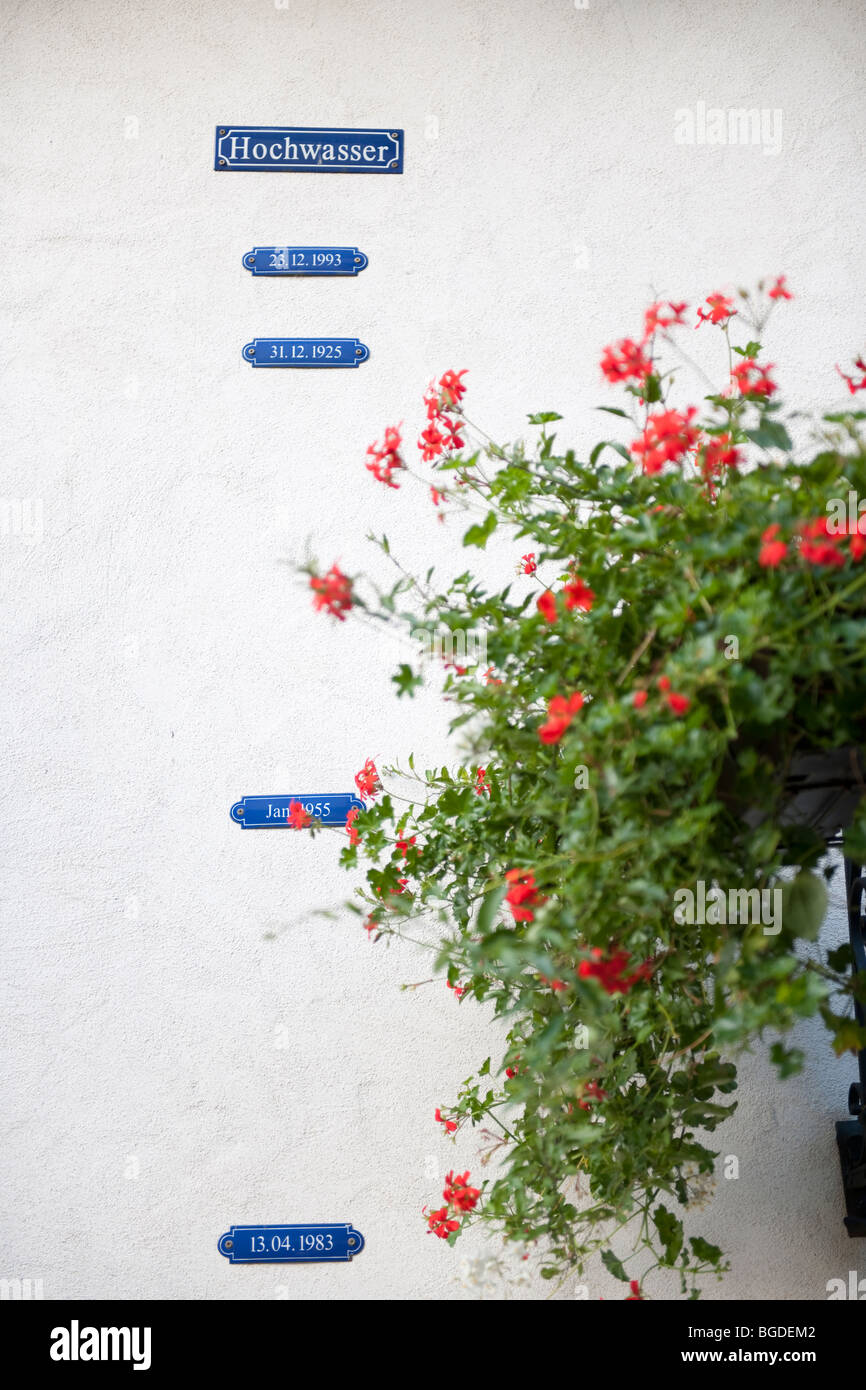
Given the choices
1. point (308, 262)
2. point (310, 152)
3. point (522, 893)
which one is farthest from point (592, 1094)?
point (310, 152)

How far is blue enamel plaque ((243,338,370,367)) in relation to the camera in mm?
2105

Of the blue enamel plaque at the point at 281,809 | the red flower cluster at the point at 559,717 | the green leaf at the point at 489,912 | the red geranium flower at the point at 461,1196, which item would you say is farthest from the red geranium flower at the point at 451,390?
the red geranium flower at the point at 461,1196

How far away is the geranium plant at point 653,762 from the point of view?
94 centimetres

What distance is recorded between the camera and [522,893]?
1.06 m

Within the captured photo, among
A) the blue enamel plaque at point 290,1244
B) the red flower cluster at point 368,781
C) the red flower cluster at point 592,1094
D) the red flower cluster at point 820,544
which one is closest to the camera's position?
the red flower cluster at point 820,544

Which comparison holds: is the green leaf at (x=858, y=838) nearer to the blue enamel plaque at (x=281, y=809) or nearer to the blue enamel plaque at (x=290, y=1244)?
the blue enamel plaque at (x=281, y=809)

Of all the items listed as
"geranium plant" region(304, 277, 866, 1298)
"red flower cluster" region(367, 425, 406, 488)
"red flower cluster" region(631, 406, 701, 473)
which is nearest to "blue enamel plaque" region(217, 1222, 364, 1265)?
"geranium plant" region(304, 277, 866, 1298)

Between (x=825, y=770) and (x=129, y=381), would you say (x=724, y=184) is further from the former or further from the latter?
(x=825, y=770)

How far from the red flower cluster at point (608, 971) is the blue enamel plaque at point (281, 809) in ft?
3.21

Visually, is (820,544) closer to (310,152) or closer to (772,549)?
(772,549)

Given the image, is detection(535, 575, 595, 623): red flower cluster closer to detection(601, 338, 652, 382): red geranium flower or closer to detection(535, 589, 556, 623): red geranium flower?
detection(535, 589, 556, 623): red geranium flower

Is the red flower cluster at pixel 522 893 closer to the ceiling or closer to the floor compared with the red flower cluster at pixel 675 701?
closer to the floor

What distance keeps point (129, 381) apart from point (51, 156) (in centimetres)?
45
